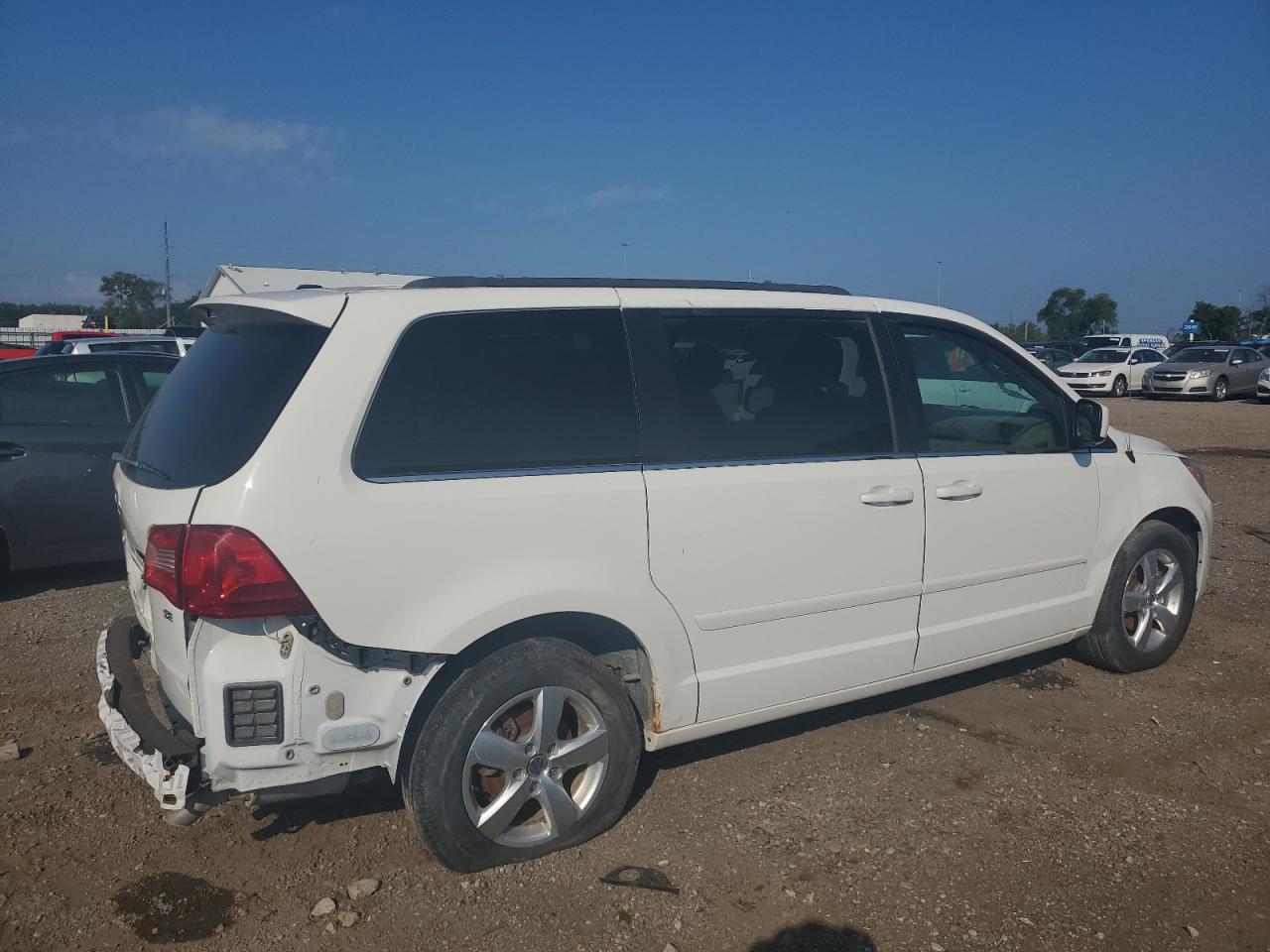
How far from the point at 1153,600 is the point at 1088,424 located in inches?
45.4

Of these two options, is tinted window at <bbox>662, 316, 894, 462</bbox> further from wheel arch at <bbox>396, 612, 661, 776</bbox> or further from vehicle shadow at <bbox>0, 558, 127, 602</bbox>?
vehicle shadow at <bbox>0, 558, 127, 602</bbox>

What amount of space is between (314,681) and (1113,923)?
2490 mm

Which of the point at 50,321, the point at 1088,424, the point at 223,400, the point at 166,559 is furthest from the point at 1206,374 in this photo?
the point at 50,321

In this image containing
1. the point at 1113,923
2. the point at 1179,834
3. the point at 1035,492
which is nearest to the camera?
the point at 1113,923

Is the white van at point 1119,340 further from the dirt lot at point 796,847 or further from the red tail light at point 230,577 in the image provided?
the red tail light at point 230,577

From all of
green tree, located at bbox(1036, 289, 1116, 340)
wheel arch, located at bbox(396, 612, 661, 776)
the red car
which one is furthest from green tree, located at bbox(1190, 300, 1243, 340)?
wheel arch, located at bbox(396, 612, 661, 776)

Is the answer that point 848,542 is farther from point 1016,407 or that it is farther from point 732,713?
point 1016,407

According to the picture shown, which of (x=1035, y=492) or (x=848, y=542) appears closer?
(x=848, y=542)

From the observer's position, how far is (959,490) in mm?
4129

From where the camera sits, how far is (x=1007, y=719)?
4.59 m

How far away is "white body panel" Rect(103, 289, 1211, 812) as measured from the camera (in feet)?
9.39

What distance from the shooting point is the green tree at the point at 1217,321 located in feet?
180

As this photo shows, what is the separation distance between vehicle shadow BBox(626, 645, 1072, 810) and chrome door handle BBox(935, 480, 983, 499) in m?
1.16

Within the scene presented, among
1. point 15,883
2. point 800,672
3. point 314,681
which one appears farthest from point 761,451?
point 15,883
